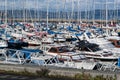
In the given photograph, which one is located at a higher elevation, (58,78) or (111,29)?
(111,29)

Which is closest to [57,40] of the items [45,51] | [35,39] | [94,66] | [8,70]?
[35,39]

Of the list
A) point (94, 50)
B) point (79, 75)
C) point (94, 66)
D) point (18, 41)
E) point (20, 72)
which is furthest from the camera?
point (18, 41)

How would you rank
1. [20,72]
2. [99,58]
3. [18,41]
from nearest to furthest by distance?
[20,72] < [99,58] < [18,41]

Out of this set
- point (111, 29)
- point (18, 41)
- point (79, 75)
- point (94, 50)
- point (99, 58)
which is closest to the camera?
point (79, 75)

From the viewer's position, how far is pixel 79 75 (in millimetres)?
18312

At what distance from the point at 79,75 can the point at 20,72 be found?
357cm

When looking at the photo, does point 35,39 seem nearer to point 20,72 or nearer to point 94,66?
point 94,66

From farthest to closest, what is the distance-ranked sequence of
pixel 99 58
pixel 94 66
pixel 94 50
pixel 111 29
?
pixel 111 29 < pixel 94 50 < pixel 99 58 < pixel 94 66

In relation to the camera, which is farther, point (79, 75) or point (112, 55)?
point (112, 55)

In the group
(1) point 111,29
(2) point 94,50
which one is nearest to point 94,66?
(2) point 94,50

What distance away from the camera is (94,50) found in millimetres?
36750

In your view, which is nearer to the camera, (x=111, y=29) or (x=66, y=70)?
(x=66, y=70)

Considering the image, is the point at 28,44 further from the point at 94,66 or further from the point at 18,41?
the point at 94,66

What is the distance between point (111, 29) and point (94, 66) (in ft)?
156
